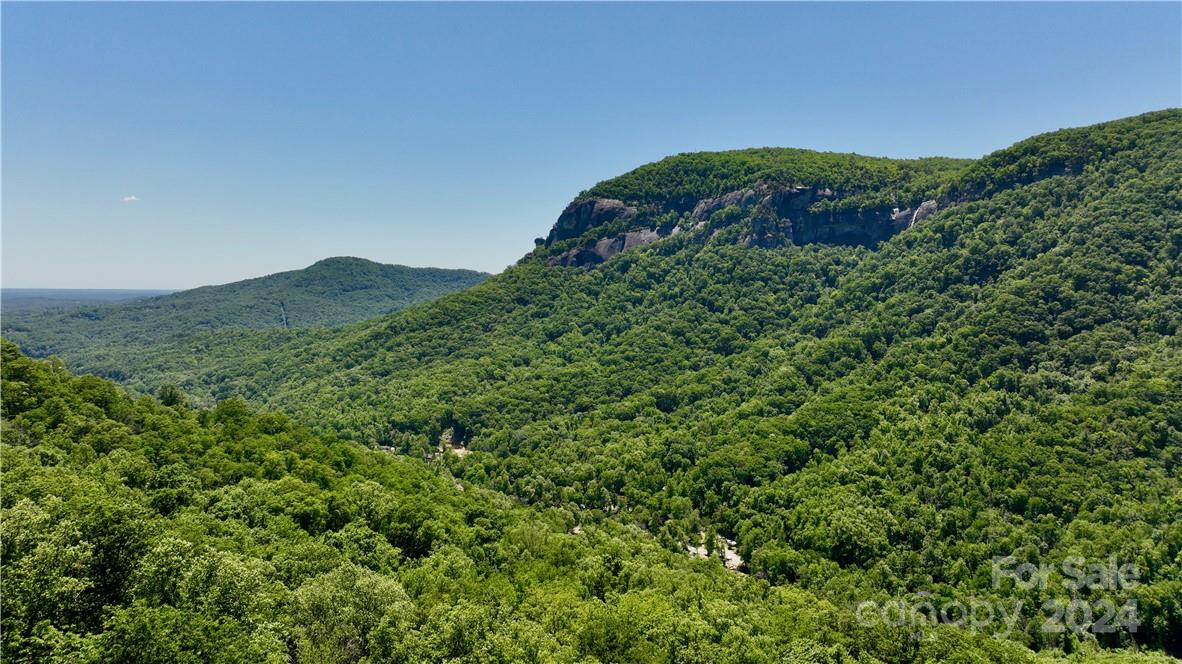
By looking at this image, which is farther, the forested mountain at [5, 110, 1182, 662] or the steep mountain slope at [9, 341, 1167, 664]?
the forested mountain at [5, 110, 1182, 662]

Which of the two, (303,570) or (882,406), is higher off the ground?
(303,570)

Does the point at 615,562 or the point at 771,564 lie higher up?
the point at 615,562

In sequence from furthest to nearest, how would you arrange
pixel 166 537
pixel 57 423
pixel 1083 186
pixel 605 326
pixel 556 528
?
pixel 605 326, pixel 1083 186, pixel 556 528, pixel 57 423, pixel 166 537

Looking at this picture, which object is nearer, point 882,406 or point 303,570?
point 303,570

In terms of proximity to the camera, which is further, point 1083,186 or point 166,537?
point 1083,186

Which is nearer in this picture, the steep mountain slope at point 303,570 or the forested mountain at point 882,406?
the steep mountain slope at point 303,570

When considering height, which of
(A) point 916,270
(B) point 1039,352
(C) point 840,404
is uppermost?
(A) point 916,270

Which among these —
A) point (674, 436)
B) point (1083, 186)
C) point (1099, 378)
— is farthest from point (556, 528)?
point (1083, 186)

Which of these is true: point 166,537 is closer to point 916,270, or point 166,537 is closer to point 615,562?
point 615,562
